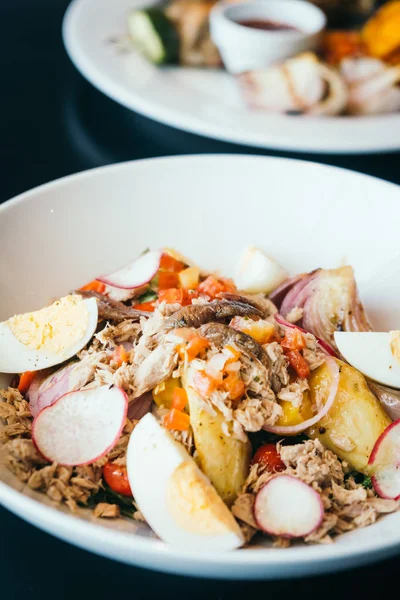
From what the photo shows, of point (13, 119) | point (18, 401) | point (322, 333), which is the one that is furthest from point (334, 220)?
point (13, 119)

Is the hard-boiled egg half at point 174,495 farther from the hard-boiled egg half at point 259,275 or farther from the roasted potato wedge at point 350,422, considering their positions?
the hard-boiled egg half at point 259,275

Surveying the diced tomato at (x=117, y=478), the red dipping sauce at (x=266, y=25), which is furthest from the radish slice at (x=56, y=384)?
the red dipping sauce at (x=266, y=25)

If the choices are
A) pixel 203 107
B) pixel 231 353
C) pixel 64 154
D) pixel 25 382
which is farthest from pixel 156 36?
pixel 231 353

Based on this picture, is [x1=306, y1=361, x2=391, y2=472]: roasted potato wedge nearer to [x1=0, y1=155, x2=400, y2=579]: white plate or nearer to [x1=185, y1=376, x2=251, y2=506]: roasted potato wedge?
[x1=185, y1=376, x2=251, y2=506]: roasted potato wedge

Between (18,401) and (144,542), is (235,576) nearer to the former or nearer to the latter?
(144,542)

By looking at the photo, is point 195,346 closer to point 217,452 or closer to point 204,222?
point 217,452

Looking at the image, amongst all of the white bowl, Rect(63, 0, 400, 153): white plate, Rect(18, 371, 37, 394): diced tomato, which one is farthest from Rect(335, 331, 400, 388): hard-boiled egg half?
the white bowl
